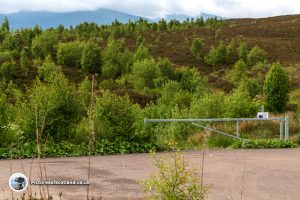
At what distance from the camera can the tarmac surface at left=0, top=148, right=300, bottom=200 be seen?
777cm

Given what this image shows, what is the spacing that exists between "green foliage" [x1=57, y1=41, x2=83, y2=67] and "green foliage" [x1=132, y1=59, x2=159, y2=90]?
11.1m

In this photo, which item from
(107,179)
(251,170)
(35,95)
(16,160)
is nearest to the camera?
(107,179)

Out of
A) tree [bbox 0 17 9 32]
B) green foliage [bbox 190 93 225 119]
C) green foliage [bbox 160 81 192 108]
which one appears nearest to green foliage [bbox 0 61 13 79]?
green foliage [bbox 160 81 192 108]

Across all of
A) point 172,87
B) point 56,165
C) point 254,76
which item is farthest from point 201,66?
point 56,165

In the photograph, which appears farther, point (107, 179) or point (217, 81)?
point (217, 81)

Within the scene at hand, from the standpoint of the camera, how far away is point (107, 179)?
893 centimetres

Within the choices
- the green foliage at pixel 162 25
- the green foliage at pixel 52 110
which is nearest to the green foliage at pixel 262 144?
the green foliage at pixel 52 110

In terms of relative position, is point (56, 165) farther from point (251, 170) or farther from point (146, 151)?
point (251, 170)

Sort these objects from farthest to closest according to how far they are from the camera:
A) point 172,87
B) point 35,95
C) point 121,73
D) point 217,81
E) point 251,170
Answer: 1. point 121,73
2. point 217,81
3. point 172,87
4. point 35,95
5. point 251,170

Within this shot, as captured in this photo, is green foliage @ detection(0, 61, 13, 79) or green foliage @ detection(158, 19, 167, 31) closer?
green foliage @ detection(0, 61, 13, 79)

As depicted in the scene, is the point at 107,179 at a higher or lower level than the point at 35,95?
lower

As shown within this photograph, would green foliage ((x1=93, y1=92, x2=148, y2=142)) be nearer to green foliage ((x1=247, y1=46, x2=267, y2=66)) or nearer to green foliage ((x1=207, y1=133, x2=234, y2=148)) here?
green foliage ((x1=207, y1=133, x2=234, y2=148))

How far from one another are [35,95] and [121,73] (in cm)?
4402

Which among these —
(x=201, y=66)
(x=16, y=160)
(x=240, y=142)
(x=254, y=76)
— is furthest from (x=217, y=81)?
(x=16, y=160)
